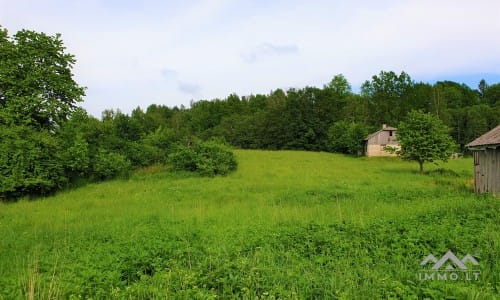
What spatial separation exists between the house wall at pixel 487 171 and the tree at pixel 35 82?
80.6 ft

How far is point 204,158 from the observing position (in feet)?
78.0

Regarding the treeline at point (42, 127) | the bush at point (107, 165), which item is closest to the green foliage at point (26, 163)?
the treeline at point (42, 127)

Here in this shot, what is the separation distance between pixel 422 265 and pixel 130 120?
2880 centimetres

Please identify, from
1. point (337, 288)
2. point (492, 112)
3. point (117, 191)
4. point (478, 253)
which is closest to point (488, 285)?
point (478, 253)

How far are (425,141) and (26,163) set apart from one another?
29722 mm

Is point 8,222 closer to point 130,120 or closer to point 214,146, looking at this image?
point 214,146

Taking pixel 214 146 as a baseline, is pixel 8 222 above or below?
below

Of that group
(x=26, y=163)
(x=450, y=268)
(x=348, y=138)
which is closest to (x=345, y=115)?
(x=348, y=138)

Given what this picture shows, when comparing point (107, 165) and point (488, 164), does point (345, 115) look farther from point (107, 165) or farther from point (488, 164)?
point (107, 165)

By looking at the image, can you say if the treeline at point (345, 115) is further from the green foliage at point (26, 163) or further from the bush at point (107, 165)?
the green foliage at point (26, 163)

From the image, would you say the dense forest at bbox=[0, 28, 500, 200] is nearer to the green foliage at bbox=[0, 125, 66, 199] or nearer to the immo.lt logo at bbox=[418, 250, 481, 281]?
the green foliage at bbox=[0, 125, 66, 199]

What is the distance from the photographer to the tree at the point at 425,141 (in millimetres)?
23297

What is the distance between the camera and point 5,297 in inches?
149

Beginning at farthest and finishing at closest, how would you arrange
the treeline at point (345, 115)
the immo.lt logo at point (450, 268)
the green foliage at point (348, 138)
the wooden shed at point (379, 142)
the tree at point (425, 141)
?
the treeline at point (345, 115) < the green foliage at point (348, 138) < the wooden shed at point (379, 142) < the tree at point (425, 141) < the immo.lt logo at point (450, 268)
